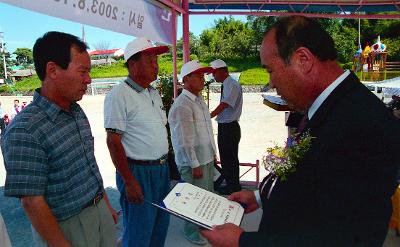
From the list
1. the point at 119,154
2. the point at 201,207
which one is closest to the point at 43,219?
the point at 201,207

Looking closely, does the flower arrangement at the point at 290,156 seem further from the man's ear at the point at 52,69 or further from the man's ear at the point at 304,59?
the man's ear at the point at 52,69

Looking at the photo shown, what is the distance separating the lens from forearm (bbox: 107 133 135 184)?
2.28 m

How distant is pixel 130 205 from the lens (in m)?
2.49

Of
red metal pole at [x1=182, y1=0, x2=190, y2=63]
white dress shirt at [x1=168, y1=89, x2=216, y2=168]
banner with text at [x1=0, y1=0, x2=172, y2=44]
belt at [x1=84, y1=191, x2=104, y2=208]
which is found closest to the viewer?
belt at [x1=84, y1=191, x2=104, y2=208]

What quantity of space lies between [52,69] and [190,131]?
1667 mm

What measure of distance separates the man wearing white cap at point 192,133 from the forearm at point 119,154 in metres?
0.84

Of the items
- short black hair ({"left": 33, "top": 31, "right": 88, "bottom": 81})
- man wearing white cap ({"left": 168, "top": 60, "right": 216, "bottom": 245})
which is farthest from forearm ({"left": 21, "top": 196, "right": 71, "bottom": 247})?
man wearing white cap ({"left": 168, "top": 60, "right": 216, "bottom": 245})

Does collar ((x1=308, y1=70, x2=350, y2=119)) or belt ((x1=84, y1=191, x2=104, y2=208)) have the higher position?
collar ((x1=308, y1=70, x2=350, y2=119))

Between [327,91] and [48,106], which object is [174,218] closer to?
[48,106]

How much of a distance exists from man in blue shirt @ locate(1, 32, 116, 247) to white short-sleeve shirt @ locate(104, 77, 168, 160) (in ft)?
1.65

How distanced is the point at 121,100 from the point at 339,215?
1711 mm

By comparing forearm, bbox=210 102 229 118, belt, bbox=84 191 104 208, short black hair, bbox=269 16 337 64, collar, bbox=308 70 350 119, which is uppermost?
short black hair, bbox=269 16 337 64

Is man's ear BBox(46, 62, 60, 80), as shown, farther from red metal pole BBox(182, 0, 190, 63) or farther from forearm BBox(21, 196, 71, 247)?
red metal pole BBox(182, 0, 190, 63)

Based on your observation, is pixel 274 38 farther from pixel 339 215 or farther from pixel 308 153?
pixel 339 215
